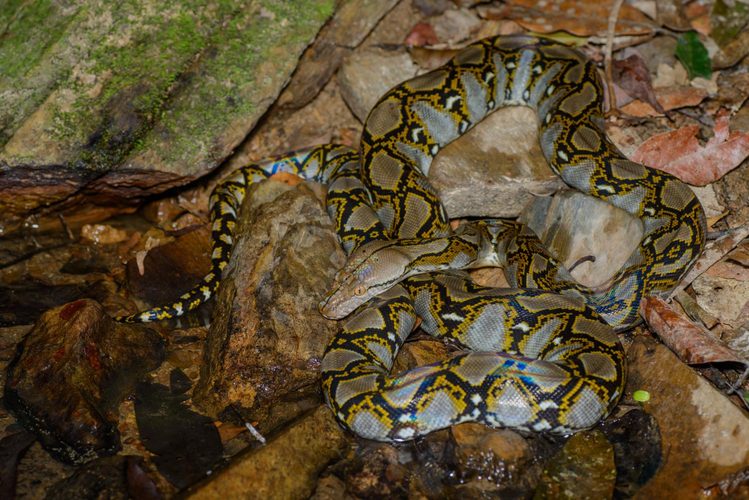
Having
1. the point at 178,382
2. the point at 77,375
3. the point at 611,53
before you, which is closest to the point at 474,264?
the point at 178,382

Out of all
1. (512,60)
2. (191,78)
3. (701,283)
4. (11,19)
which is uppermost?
(11,19)

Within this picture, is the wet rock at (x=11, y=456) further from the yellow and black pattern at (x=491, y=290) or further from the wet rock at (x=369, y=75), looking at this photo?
the wet rock at (x=369, y=75)

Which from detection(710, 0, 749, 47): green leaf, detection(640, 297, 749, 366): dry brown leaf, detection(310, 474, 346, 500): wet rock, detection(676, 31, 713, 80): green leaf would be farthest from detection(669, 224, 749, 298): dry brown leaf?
detection(310, 474, 346, 500): wet rock

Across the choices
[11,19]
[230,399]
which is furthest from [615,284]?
[11,19]

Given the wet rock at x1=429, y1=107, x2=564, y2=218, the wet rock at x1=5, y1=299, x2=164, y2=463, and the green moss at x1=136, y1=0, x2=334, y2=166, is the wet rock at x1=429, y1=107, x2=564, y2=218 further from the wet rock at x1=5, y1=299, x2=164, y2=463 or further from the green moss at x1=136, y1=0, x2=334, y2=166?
the wet rock at x1=5, y1=299, x2=164, y2=463

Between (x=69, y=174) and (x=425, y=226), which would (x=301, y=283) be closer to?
(x=425, y=226)
